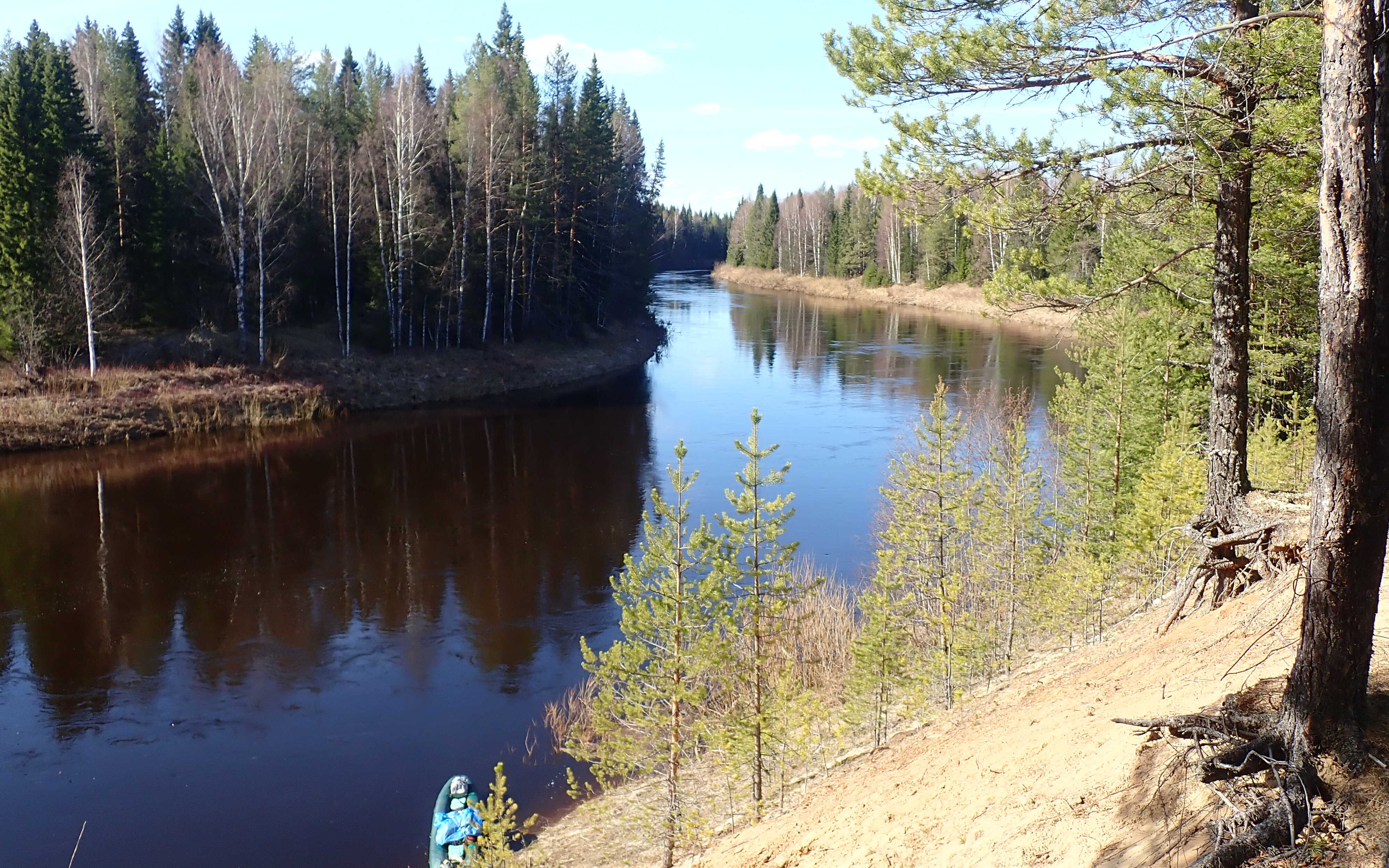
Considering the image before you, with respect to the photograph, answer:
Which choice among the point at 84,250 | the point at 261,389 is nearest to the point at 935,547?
the point at 261,389

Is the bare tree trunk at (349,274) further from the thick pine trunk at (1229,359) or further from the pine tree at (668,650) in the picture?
the thick pine trunk at (1229,359)

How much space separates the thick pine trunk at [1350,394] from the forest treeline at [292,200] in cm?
3956

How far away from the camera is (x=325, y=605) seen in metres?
20.8

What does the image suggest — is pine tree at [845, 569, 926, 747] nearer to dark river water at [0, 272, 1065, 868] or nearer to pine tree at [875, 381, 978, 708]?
pine tree at [875, 381, 978, 708]

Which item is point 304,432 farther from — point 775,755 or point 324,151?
point 775,755

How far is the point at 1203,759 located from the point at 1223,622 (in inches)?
144

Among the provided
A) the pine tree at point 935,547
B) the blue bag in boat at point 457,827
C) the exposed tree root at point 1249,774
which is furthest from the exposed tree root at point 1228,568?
the blue bag in boat at point 457,827

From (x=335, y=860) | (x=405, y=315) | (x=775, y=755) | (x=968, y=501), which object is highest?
(x=405, y=315)

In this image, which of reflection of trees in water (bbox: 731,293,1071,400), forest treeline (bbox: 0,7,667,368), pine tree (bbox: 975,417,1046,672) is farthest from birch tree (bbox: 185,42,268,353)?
pine tree (bbox: 975,417,1046,672)

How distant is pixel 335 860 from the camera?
1262 cm

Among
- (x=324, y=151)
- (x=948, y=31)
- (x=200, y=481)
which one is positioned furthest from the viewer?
(x=324, y=151)

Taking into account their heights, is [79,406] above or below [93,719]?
above

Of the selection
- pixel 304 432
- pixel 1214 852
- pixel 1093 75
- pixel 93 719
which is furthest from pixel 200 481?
pixel 1214 852

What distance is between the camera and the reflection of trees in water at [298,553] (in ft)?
60.1
